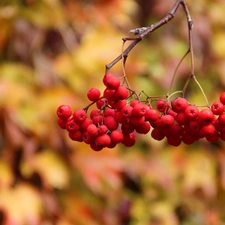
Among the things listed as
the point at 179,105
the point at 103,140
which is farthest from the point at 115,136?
the point at 179,105

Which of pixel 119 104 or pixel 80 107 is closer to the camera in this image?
pixel 119 104

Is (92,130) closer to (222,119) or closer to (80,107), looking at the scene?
(222,119)

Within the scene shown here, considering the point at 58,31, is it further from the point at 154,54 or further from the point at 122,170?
the point at 122,170

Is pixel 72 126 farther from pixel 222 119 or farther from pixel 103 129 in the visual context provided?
pixel 222 119

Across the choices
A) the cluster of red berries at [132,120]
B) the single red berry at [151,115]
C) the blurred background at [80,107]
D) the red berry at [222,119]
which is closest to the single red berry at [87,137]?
the cluster of red berries at [132,120]

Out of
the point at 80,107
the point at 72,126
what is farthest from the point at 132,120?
the point at 80,107

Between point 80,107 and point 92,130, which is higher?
point 80,107

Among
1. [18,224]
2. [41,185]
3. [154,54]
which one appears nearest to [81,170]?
[41,185]
